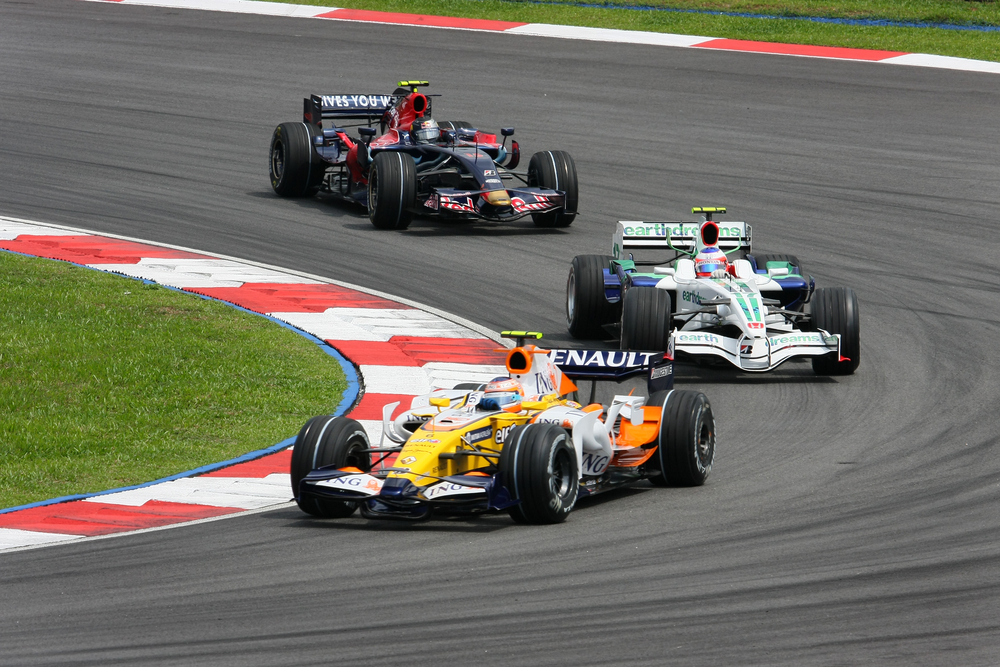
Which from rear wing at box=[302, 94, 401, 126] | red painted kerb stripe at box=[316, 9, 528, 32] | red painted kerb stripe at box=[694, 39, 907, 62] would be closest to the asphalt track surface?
red painted kerb stripe at box=[694, 39, 907, 62]

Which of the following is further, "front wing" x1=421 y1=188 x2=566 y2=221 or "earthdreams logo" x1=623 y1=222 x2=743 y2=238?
"front wing" x1=421 y1=188 x2=566 y2=221

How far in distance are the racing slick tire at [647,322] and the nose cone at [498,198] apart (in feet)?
19.9

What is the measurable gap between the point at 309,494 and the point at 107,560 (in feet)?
4.16

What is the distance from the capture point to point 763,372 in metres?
13.8

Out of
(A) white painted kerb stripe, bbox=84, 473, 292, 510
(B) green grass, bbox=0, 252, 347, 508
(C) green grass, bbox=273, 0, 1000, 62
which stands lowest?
(A) white painted kerb stripe, bbox=84, 473, 292, 510

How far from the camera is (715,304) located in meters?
14.1

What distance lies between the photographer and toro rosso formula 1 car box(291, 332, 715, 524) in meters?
9.23

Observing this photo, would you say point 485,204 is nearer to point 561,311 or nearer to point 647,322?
point 561,311

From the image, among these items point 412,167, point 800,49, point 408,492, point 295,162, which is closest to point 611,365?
point 408,492

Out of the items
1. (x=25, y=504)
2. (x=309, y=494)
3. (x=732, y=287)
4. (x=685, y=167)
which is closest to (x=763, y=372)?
(x=732, y=287)

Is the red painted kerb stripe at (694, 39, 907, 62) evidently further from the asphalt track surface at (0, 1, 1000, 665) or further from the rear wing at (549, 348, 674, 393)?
the rear wing at (549, 348, 674, 393)

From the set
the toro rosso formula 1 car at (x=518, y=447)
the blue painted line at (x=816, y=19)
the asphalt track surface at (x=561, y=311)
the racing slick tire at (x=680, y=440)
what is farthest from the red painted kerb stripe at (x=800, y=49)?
the racing slick tire at (x=680, y=440)

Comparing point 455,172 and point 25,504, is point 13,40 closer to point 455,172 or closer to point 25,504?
point 455,172

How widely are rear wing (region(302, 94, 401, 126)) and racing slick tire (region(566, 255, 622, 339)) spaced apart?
7384 millimetres
